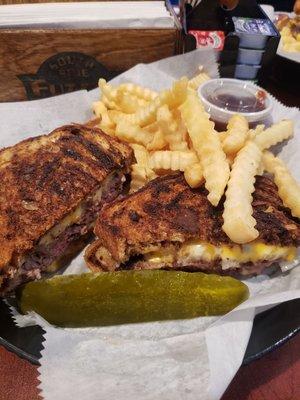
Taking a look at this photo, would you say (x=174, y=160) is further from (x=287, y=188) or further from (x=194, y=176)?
(x=287, y=188)

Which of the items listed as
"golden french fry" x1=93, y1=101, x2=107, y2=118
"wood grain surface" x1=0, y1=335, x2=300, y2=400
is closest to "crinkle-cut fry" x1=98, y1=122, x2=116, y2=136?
"golden french fry" x1=93, y1=101, x2=107, y2=118

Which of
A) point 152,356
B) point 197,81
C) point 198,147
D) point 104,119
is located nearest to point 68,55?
point 104,119

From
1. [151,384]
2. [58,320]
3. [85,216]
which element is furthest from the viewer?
[85,216]

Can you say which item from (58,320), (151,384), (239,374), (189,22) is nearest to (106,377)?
(151,384)

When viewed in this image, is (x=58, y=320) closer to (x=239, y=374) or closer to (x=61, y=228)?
(x=61, y=228)

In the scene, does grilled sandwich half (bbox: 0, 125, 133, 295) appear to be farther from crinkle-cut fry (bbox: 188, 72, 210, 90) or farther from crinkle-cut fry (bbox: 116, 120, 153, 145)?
crinkle-cut fry (bbox: 188, 72, 210, 90)

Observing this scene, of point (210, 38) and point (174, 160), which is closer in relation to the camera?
point (174, 160)
